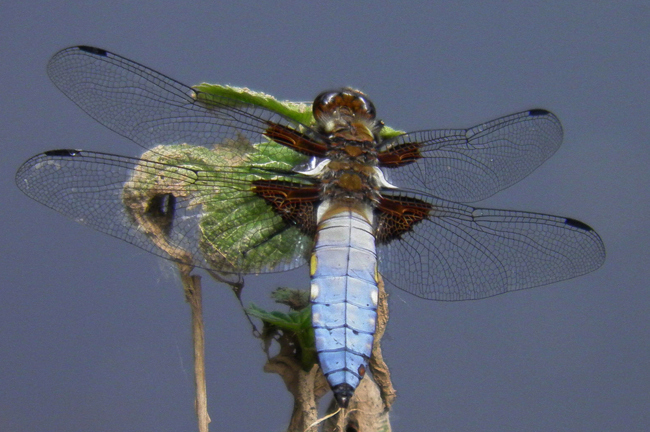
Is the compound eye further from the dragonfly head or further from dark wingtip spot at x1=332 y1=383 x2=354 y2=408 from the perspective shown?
dark wingtip spot at x1=332 y1=383 x2=354 y2=408

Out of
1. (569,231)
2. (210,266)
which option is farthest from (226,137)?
(569,231)

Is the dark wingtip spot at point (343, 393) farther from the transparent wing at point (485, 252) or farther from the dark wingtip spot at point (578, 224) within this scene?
the dark wingtip spot at point (578, 224)

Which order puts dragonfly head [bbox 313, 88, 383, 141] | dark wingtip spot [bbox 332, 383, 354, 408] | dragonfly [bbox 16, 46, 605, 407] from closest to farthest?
dark wingtip spot [bbox 332, 383, 354, 408], dragonfly [bbox 16, 46, 605, 407], dragonfly head [bbox 313, 88, 383, 141]

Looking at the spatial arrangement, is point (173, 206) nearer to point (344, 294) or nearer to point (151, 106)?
point (151, 106)

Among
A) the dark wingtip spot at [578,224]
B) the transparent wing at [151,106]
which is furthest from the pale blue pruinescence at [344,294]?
the dark wingtip spot at [578,224]

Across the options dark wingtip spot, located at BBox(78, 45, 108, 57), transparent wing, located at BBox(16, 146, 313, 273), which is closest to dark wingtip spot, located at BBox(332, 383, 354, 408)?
transparent wing, located at BBox(16, 146, 313, 273)

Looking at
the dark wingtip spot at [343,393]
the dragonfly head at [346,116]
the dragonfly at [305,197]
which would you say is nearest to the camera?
the dark wingtip spot at [343,393]

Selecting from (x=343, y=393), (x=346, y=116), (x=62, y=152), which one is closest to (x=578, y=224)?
(x=346, y=116)
